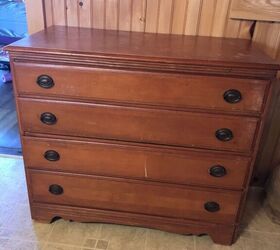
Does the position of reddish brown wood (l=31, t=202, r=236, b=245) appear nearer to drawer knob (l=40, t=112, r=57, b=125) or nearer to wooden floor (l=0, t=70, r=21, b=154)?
drawer knob (l=40, t=112, r=57, b=125)

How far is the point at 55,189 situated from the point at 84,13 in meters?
0.90

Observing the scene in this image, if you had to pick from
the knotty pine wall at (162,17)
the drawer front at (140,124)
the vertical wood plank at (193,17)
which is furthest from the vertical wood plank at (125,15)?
the drawer front at (140,124)

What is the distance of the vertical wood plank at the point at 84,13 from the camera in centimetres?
153

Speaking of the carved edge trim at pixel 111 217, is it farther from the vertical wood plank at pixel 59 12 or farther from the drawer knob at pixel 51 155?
the vertical wood plank at pixel 59 12

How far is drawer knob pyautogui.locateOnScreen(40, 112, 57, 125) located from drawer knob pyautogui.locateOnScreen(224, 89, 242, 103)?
712mm

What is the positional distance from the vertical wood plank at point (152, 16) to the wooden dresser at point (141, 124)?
0.30 ft

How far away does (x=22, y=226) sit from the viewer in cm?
154

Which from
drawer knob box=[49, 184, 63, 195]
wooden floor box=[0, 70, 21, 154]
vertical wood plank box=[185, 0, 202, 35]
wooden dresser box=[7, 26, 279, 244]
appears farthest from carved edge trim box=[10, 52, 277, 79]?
wooden floor box=[0, 70, 21, 154]

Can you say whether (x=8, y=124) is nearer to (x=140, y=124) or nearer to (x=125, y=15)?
(x=125, y=15)

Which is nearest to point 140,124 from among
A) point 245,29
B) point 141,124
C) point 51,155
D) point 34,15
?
point 141,124

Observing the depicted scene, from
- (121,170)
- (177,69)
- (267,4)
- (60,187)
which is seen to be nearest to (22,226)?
(60,187)

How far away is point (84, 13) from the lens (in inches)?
60.9

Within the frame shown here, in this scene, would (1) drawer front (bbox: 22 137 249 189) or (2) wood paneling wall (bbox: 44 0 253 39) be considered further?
(2) wood paneling wall (bbox: 44 0 253 39)

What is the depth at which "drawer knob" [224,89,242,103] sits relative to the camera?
1.13m
